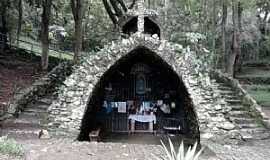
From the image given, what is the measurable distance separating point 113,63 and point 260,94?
9464mm

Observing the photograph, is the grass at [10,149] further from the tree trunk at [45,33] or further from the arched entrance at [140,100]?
the tree trunk at [45,33]

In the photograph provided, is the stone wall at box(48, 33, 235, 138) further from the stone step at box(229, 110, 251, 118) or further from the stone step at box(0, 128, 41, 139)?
the stone step at box(229, 110, 251, 118)

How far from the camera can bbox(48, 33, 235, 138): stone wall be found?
11.1 metres

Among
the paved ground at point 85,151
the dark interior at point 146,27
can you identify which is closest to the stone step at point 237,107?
the paved ground at point 85,151

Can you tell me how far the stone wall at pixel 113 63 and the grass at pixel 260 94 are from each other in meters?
5.58

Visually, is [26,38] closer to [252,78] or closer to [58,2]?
[58,2]

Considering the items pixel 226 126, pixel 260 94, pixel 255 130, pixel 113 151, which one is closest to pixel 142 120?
pixel 255 130

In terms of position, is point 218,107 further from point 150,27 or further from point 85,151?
point 150,27

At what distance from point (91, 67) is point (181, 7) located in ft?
38.8

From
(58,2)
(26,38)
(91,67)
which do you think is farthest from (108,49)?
(26,38)

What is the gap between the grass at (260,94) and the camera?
17.0 meters

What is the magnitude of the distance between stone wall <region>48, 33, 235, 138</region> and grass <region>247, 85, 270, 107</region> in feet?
18.3

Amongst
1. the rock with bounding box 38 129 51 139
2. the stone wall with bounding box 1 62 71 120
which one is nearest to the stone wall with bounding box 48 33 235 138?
the rock with bounding box 38 129 51 139

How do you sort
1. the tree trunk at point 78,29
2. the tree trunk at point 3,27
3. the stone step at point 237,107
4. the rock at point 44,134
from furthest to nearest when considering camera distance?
the tree trunk at point 3,27
the tree trunk at point 78,29
the stone step at point 237,107
the rock at point 44,134
